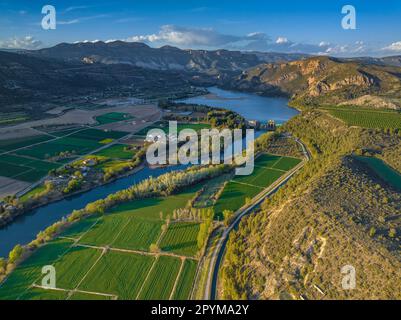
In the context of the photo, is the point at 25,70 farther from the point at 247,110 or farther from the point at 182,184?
the point at 182,184

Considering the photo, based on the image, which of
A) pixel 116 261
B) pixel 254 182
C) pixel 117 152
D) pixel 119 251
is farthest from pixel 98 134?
pixel 116 261

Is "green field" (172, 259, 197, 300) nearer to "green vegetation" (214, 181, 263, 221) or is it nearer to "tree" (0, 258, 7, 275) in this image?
"green vegetation" (214, 181, 263, 221)

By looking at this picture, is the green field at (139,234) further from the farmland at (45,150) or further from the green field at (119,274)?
the farmland at (45,150)

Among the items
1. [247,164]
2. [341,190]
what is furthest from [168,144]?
[341,190]

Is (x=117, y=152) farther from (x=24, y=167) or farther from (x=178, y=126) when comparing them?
Answer: (x=178, y=126)

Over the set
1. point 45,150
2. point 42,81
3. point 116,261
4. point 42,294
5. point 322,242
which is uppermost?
point 42,81

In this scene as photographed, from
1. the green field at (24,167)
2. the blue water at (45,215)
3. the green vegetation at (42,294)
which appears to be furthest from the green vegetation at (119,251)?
the green field at (24,167)

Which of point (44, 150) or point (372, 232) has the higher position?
point (44, 150)
